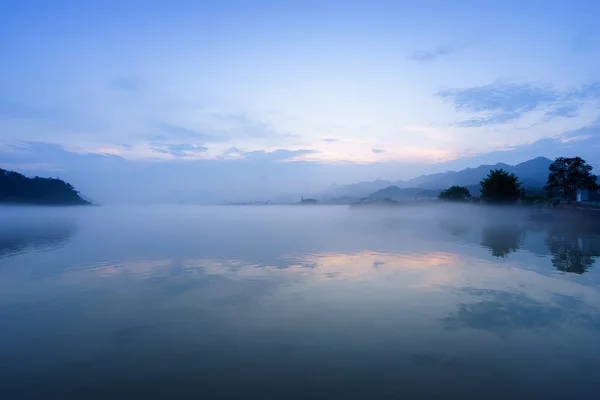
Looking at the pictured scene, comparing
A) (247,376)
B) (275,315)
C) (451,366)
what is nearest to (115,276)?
(275,315)

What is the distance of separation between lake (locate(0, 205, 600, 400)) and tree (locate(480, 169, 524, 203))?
81.4 metres

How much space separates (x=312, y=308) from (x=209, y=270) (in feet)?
36.0

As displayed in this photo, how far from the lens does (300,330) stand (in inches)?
524

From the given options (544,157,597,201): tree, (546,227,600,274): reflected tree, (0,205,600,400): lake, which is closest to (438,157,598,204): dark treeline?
(544,157,597,201): tree

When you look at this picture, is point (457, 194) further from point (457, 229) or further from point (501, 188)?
point (457, 229)

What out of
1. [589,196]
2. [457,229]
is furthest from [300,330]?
[589,196]

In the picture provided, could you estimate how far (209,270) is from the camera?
24.8 meters

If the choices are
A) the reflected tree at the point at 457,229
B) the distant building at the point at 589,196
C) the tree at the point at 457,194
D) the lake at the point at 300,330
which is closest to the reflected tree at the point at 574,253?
the lake at the point at 300,330

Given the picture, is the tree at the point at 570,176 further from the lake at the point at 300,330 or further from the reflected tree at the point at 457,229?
the lake at the point at 300,330

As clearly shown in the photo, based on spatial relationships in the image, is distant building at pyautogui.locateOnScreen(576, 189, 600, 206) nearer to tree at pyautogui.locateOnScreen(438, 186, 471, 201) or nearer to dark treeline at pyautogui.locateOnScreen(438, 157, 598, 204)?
dark treeline at pyautogui.locateOnScreen(438, 157, 598, 204)

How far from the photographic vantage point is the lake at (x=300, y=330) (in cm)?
950

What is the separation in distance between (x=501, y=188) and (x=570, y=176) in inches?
621

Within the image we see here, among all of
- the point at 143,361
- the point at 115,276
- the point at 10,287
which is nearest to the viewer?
the point at 143,361

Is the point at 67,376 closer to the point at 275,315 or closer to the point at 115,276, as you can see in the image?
the point at 275,315
